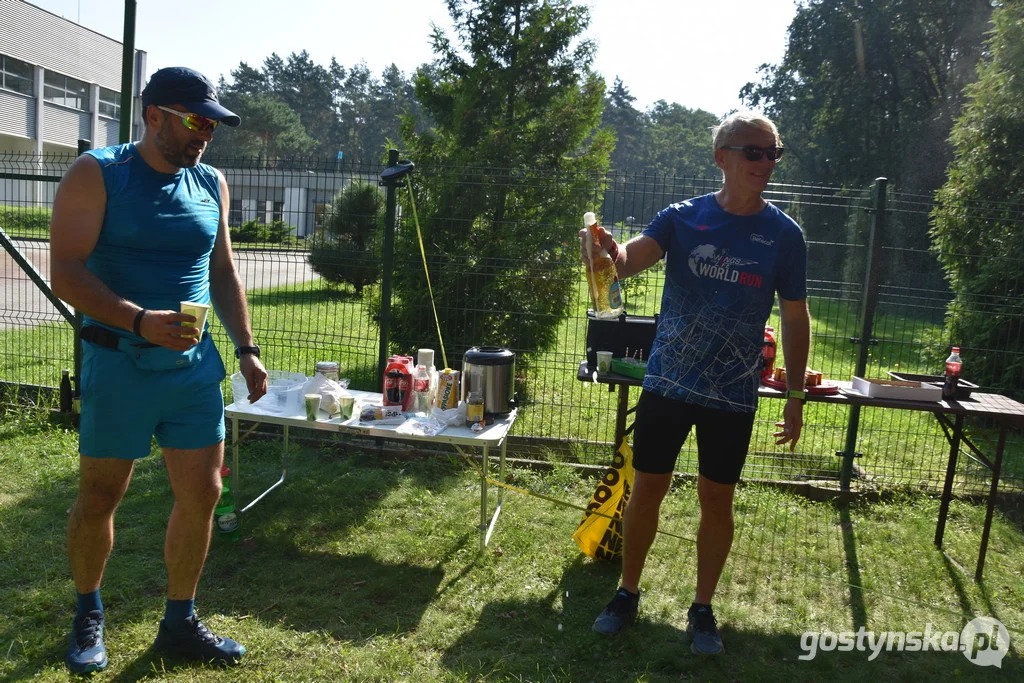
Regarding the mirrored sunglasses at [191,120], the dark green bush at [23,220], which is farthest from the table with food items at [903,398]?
the dark green bush at [23,220]

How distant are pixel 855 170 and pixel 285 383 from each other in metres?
28.6

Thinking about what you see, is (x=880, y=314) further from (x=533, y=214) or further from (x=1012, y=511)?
(x=533, y=214)

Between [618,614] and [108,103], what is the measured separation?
4222 cm

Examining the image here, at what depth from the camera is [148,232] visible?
2570 mm

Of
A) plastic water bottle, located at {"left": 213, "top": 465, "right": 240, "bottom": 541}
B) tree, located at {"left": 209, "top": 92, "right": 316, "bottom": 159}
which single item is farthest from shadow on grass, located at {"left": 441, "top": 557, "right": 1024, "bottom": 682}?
tree, located at {"left": 209, "top": 92, "right": 316, "bottom": 159}

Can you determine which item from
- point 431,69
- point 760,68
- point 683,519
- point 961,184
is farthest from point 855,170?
point 683,519

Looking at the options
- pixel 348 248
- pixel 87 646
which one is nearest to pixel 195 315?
pixel 87 646

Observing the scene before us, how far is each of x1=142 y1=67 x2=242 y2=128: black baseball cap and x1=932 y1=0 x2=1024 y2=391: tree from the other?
246 inches

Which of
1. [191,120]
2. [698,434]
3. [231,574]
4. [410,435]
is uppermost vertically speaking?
[191,120]

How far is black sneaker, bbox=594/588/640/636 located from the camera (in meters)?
3.38

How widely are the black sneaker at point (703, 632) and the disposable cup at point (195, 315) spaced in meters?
2.32

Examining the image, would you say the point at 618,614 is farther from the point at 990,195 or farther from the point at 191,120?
the point at 990,195

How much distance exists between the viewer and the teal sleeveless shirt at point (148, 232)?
2541mm

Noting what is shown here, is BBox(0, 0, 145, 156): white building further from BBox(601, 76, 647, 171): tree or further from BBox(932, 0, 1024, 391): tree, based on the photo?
BBox(601, 76, 647, 171): tree
